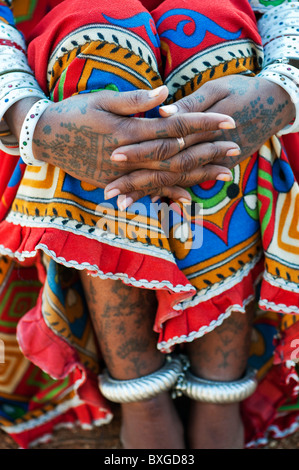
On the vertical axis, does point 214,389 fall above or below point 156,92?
below

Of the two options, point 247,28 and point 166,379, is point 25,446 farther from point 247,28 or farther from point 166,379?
point 247,28

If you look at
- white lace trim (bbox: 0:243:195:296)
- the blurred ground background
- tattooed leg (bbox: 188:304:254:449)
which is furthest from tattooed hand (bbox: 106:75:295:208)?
the blurred ground background

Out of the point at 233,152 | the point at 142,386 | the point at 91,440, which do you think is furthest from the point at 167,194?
the point at 91,440

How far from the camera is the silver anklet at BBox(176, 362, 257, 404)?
101 cm

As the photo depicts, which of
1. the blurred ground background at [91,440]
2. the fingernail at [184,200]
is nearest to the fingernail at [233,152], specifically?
the fingernail at [184,200]

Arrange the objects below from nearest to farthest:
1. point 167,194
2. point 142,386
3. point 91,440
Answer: point 167,194 < point 142,386 < point 91,440

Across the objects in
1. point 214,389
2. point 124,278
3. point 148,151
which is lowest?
point 214,389

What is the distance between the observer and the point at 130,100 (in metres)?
0.75

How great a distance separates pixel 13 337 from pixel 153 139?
25.8 inches

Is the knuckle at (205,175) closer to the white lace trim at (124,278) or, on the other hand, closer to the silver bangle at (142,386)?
the white lace trim at (124,278)

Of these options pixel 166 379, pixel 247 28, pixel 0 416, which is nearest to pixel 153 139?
pixel 247 28

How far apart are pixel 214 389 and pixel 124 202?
0.47 metres

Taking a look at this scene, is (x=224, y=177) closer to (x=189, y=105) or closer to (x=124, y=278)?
(x=189, y=105)

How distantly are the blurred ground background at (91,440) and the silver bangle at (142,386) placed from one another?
0.24 m
